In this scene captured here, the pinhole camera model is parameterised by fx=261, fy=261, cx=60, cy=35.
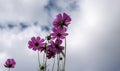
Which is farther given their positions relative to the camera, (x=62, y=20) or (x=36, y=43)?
(x=36, y=43)

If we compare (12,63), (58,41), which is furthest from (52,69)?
(12,63)

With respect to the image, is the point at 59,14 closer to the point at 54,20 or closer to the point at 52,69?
the point at 54,20

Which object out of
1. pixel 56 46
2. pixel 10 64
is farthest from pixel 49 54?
pixel 10 64

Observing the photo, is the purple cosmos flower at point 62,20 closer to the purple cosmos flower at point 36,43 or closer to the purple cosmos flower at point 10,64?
the purple cosmos flower at point 36,43

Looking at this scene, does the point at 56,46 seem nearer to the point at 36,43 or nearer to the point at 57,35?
the point at 57,35

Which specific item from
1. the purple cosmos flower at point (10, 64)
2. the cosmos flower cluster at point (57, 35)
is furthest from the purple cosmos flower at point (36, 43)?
the purple cosmos flower at point (10, 64)

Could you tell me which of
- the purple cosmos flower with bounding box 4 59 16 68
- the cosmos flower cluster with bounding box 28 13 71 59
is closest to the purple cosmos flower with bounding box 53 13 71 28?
the cosmos flower cluster with bounding box 28 13 71 59
